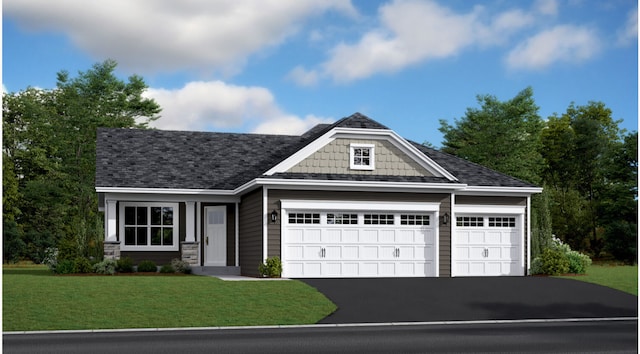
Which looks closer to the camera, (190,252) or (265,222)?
(265,222)

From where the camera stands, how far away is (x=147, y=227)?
1206 inches

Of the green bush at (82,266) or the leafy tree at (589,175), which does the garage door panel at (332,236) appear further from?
the leafy tree at (589,175)

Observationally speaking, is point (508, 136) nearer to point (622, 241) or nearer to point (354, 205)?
point (622, 241)

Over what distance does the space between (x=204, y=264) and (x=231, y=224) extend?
181 centimetres

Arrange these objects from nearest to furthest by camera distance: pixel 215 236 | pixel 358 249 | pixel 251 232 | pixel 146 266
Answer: pixel 358 249, pixel 251 232, pixel 146 266, pixel 215 236

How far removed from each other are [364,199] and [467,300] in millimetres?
7317

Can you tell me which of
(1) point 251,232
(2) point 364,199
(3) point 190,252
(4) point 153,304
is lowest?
(4) point 153,304

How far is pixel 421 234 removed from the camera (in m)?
28.3

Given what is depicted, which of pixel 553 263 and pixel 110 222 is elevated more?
pixel 110 222

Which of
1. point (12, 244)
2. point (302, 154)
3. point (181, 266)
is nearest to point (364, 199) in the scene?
point (302, 154)

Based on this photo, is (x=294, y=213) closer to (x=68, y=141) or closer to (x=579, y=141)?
(x=68, y=141)

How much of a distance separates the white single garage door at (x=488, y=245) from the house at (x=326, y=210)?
0.12 feet

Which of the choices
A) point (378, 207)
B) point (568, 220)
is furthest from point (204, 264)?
point (568, 220)

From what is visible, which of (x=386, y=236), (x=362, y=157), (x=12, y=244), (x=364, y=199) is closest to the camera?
(x=364, y=199)
